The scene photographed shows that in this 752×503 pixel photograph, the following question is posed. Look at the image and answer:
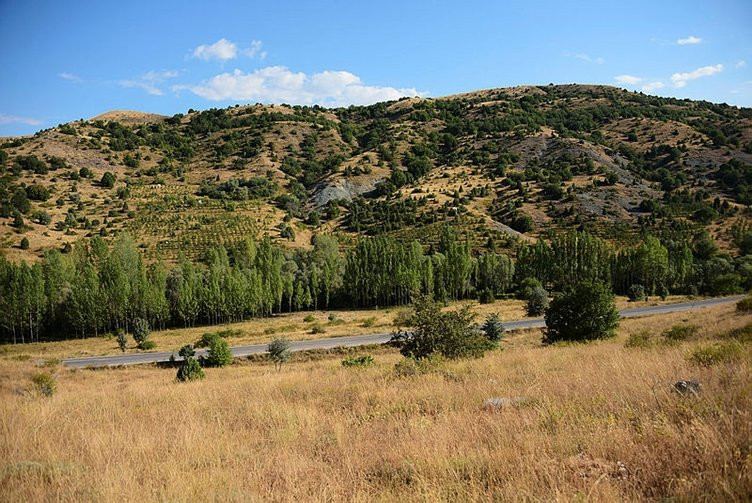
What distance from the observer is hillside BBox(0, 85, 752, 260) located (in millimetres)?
103875

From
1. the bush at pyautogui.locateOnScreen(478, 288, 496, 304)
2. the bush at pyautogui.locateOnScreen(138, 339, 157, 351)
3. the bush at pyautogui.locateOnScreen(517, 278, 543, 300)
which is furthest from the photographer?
the bush at pyautogui.locateOnScreen(517, 278, 543, 300)

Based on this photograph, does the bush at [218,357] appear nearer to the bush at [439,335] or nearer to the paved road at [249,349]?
the paved road at [249,349]

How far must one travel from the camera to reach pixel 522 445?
5.14 m

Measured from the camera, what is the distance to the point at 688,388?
6109 mm

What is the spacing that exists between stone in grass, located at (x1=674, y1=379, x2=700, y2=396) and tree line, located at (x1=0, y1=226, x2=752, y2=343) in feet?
213

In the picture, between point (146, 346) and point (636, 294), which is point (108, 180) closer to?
point (146, 346)

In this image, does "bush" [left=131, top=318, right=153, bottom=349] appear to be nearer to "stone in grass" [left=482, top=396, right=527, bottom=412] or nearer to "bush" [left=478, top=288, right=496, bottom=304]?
"stone in grass" [left=482, top=396, right=527, bottom=412]

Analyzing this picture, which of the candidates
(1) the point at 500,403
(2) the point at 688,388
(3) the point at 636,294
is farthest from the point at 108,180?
(2) the point at 688,388

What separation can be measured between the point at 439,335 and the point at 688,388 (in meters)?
12.3

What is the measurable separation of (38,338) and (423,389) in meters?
74.1

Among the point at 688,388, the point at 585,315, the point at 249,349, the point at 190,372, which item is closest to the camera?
the point at 688,388

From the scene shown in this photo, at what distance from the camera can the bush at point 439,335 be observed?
1788 centimetres

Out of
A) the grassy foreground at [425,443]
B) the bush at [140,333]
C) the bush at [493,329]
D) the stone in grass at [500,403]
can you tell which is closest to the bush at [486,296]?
the bush at [493,329]

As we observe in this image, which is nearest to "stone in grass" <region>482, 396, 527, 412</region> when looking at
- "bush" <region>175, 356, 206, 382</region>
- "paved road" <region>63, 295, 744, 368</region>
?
"bush" <region>175, 356, 206, 382</region>
